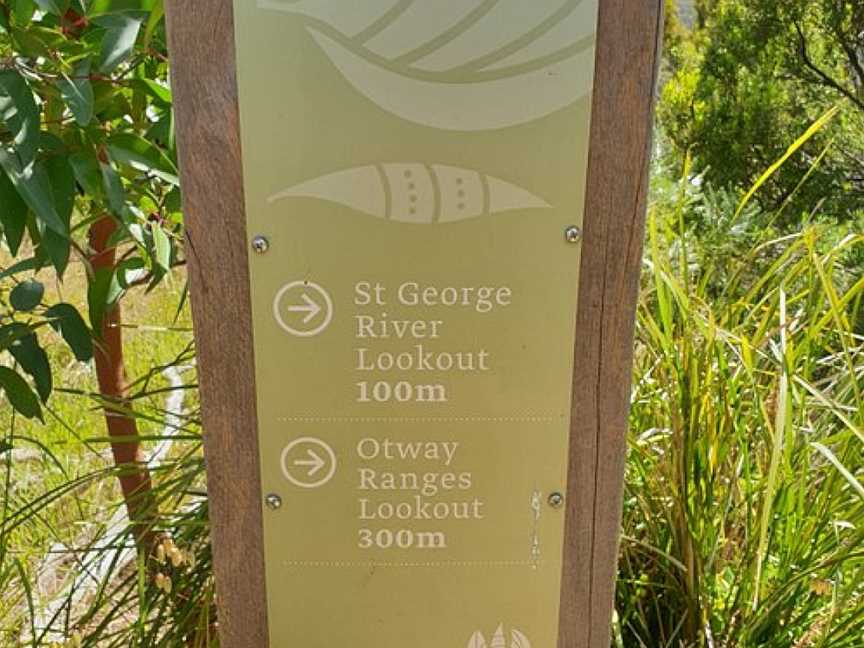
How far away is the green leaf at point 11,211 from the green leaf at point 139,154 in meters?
0.14

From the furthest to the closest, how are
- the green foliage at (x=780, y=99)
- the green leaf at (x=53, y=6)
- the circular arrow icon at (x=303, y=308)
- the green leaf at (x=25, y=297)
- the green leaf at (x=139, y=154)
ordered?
the green foliage at (x=780, y=99), the green leaf at (x=25, y=297), the green leaf at (x=139, y=154), the circular arrow icon at (x=303, y=308), the green leaf at (x=53, y=6)

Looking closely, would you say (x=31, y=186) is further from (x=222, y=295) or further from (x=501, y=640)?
(x=501, y=640)

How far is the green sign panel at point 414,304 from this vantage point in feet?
3.34

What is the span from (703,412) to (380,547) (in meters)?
0.75

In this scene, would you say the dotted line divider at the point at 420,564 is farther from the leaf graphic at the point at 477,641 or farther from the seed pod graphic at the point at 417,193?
the seed pod graphic at the point at 417,193

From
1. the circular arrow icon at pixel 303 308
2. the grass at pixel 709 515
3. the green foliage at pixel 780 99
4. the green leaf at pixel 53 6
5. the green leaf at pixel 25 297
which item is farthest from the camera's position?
the green foliage at pixel 780 99

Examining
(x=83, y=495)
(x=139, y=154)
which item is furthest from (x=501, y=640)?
(x=83, y=495)

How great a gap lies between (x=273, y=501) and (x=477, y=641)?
1.11 feet

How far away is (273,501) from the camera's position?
1.19 m

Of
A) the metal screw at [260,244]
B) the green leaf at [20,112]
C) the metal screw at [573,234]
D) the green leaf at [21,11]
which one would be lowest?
the metal screw at [260,244]

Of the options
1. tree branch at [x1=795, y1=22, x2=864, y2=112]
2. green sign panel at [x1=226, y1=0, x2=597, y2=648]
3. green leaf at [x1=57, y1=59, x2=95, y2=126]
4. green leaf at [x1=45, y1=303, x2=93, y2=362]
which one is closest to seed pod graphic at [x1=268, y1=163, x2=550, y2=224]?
green sign panel at [x1=226, y1=0, x2=597, y2=648]

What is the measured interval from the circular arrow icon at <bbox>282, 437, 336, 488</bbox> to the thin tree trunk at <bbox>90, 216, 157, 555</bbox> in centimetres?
55

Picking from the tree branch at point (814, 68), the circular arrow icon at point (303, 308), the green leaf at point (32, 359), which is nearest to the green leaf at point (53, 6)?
the circular arrow icon at point (303, 308)

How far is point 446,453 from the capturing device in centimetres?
117
